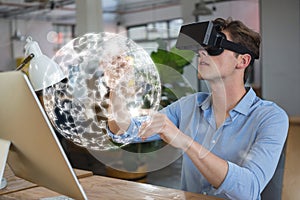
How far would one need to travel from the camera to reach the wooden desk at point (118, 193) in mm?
1485

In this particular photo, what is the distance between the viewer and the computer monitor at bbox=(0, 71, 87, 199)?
3.18 ft

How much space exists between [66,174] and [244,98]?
0.83m

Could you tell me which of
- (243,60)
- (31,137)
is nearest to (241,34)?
(243,60)

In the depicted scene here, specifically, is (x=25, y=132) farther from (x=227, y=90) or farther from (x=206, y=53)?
(x=227, y=90)

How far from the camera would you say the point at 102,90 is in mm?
1169

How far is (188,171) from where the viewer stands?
1.69 m

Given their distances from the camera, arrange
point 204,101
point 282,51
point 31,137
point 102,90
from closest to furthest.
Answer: point 31,137, point 102,90, point 204,101, point 282,51

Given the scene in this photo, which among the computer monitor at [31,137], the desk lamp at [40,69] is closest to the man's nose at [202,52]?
the desk lamp at [40,69]

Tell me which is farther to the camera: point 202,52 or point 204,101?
point 204,101

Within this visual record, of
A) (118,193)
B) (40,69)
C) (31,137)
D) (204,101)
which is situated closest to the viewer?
(31,137)

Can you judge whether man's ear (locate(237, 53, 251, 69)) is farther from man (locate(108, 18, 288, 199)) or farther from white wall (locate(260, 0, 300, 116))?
white wall (locate(260, 0, 300, 116))

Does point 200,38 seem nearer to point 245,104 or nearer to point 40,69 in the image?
point 245,104

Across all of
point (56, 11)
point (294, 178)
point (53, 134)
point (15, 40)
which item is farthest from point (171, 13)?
point (53, 134)

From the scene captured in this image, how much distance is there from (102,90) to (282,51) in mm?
5413
